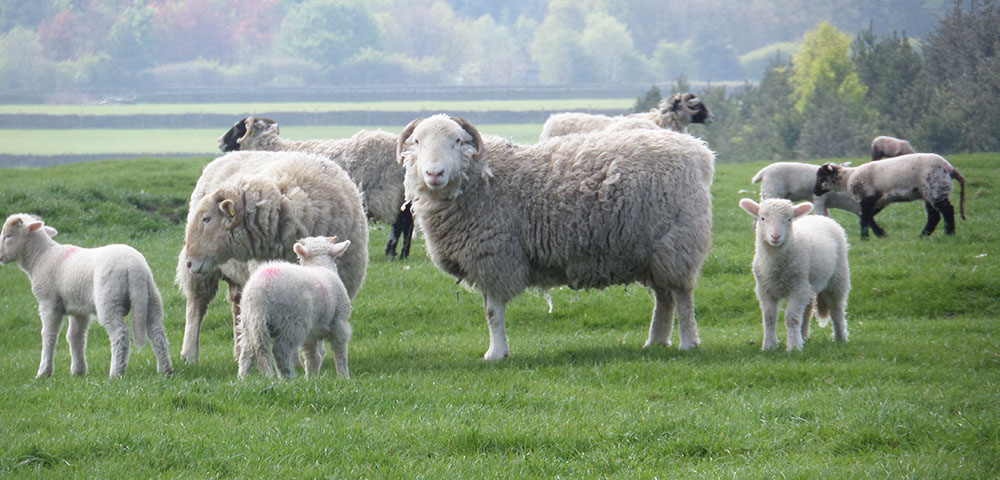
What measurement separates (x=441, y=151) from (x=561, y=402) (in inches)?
111

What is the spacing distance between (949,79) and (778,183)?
27105 millimetres

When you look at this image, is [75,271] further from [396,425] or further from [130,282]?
[396,425]

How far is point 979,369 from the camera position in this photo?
7.23m

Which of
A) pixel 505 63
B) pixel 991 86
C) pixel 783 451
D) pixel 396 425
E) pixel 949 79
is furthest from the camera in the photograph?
pixel 505 63

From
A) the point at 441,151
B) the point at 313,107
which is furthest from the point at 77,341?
the point at 313,107

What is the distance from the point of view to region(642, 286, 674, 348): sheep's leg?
878 centimetres

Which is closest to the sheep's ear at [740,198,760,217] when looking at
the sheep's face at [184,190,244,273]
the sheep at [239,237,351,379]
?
the sheep at [239,237,351,379]

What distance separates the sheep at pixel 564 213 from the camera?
8.26 m

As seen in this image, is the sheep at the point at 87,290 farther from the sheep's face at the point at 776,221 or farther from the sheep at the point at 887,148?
the sheep at the point at 887,148

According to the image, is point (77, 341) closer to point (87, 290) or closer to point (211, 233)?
point (87, 290)

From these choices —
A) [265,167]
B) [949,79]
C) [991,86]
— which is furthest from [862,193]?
[949,79]

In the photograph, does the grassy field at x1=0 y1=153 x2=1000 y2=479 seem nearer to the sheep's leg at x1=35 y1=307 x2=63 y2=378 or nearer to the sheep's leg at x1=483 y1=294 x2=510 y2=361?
the sheep's leg at x1=483 y1=294 x2=510 y2=361

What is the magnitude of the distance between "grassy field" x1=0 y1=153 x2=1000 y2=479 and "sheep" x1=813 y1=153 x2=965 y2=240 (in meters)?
2.70

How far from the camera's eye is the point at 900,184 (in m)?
14.1
